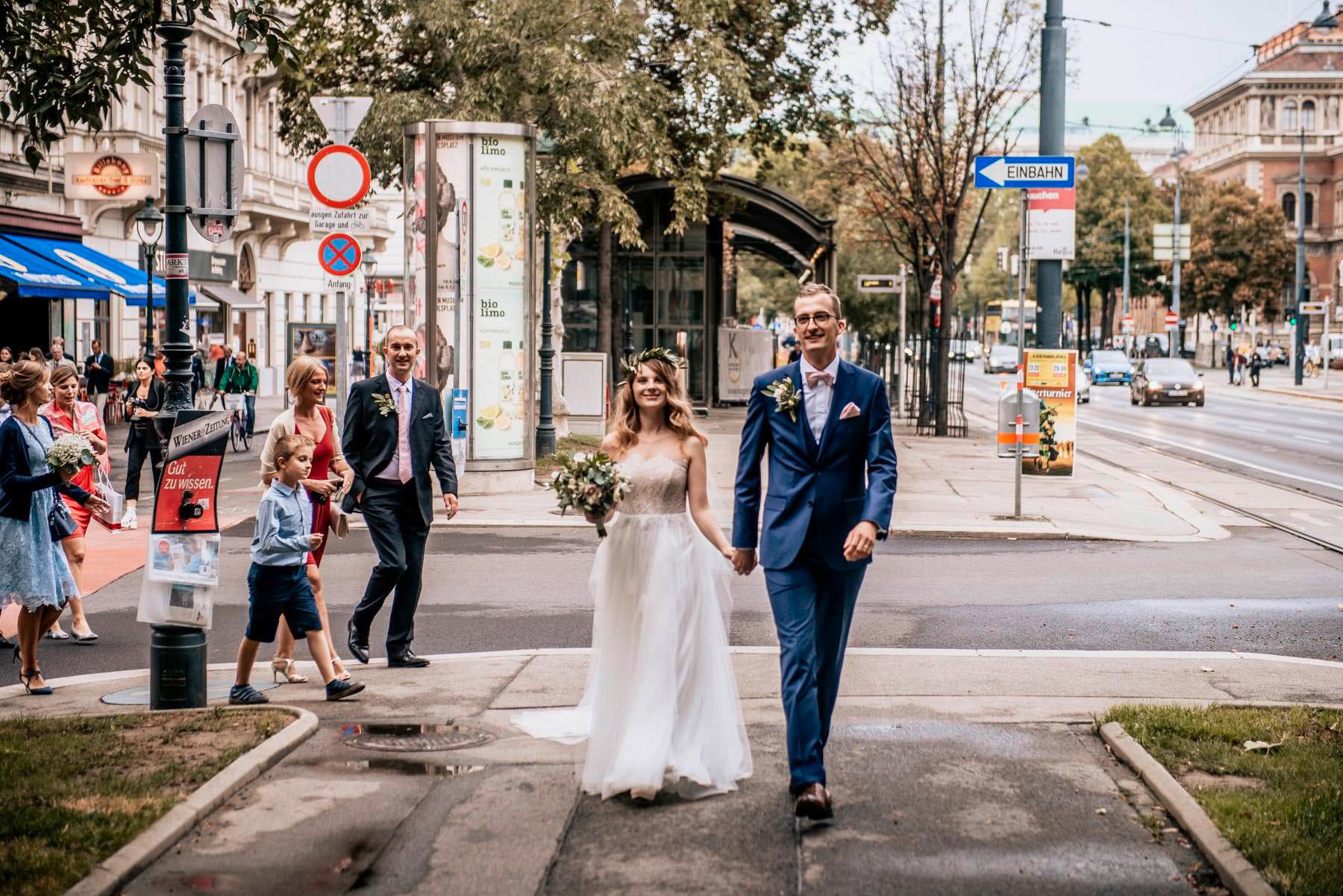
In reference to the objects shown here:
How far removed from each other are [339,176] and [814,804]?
1009cm

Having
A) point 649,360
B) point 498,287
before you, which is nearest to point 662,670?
point 649,360

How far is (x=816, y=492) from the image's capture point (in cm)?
594

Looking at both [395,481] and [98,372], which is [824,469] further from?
[98,372]

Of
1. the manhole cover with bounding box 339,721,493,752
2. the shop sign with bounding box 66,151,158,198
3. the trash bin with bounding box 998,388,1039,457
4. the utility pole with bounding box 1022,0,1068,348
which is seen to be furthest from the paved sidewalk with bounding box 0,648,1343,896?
the shop sign with bounding box 66,151,158,198

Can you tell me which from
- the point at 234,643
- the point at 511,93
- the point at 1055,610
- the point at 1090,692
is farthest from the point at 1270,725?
the point at 511,93

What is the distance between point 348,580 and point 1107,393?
5222 centimetres

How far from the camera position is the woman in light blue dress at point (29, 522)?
8.24 metres

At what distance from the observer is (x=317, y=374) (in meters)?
8.64

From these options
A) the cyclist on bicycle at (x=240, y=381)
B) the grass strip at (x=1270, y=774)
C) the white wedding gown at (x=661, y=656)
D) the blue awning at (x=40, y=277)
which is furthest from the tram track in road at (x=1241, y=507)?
the blue awning at (x=40, y=277)

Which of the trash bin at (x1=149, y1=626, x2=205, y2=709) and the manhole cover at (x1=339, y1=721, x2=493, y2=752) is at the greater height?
the trash bin at (x1=149, y1=626, x2=205, y2=709)

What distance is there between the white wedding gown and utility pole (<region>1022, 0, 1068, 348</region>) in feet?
41.4

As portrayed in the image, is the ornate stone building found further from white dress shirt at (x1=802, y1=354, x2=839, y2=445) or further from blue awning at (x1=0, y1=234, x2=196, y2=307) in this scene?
white dress shirt at (x1=802, y1=354, x2=839, y2=445)

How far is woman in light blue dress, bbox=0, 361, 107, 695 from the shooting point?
824 cm

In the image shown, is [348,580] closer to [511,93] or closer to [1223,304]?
[511,93]
